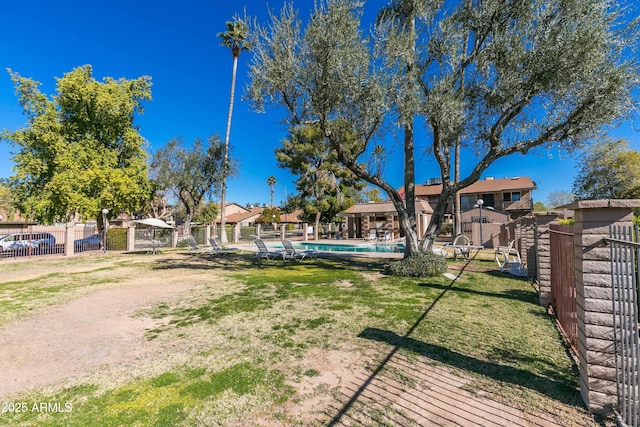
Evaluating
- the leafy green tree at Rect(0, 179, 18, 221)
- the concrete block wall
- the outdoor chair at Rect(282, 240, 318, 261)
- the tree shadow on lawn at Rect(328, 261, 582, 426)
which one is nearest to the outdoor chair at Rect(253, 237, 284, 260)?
the outdoor chair at Rect(282, 240, 318, 261)

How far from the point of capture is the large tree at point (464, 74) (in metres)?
7.00

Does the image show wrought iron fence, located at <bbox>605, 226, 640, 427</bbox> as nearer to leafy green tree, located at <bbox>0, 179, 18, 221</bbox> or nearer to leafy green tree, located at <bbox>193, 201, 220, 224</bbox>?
leafy green tree, located at <bbox>0, 179, 18, 221</bbox>

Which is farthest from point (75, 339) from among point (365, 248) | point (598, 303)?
point (365, 248)

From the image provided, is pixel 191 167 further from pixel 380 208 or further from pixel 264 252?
pixel 380 208

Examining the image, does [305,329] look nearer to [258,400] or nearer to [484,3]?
[258,400]

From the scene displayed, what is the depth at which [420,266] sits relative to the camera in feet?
29.6

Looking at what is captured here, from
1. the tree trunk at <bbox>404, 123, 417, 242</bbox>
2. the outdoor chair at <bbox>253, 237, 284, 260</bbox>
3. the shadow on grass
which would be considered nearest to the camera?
the shadow on grass

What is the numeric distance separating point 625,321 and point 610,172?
30.7 meters

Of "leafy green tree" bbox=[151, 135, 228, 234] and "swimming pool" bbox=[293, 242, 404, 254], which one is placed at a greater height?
"leafy green tree" bbox=[151, 135, 228, 234]

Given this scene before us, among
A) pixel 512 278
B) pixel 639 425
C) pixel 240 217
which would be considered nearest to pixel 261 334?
pixel 639 425

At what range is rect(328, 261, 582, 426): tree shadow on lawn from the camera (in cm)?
275

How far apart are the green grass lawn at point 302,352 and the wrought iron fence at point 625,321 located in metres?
0.34

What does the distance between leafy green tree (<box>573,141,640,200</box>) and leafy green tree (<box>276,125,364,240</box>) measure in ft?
65.5

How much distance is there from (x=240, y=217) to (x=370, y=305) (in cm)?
5919
